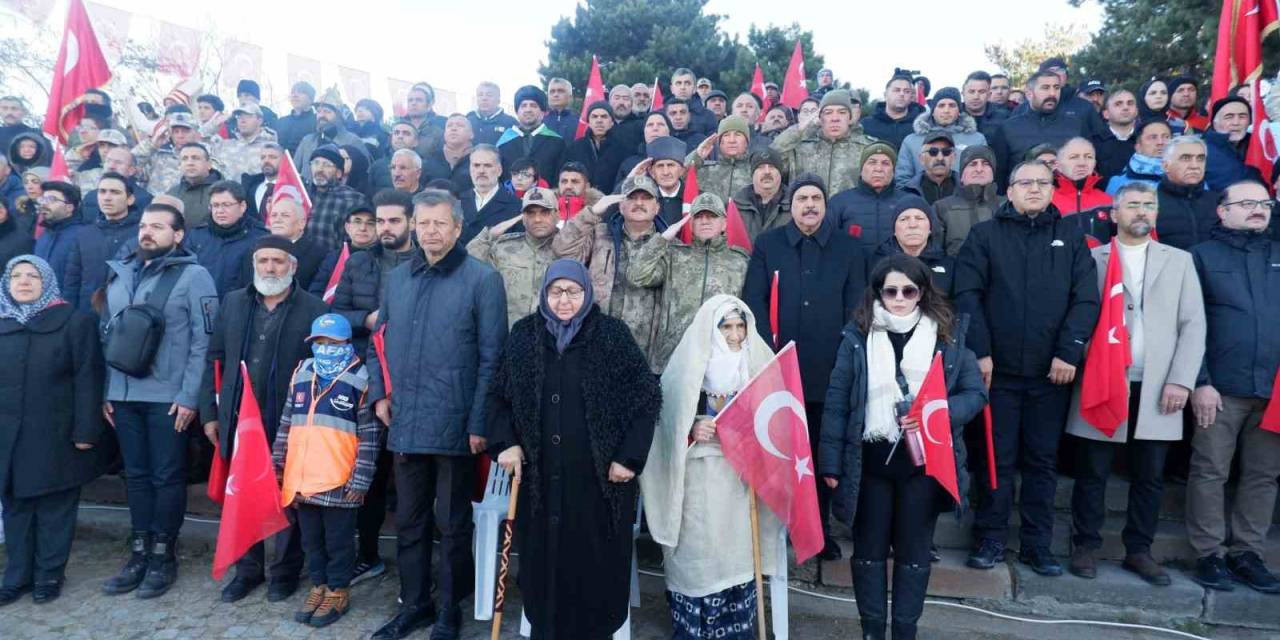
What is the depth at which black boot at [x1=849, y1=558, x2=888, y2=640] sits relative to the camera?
12.4ft

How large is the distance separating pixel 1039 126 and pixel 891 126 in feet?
4.56

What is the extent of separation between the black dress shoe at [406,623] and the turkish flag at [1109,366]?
3988mm

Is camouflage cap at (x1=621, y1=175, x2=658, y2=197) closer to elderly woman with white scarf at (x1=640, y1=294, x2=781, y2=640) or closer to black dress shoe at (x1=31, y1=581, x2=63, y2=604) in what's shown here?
elderly woman with white scarf at (x1=640, y1=294, x2=781, y2=640)

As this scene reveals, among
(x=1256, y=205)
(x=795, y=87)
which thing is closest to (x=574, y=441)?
(x=1256, y=205)

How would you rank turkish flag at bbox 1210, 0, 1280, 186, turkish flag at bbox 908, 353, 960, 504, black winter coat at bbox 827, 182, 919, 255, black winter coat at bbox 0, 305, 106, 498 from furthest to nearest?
turkish flag at bbox 1210, 0, 1280, 186
black winter coat at bbox 827, 182, 919, 255
black winter coat at bbox 0, 305, 106, 498
turkish flag at bbox 908, 353, 960, 504

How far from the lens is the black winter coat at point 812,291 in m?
4.56

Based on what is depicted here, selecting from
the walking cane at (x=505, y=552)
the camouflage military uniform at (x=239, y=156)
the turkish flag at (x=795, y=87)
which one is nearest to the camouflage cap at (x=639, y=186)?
the walking cane at (x=505, y=552)

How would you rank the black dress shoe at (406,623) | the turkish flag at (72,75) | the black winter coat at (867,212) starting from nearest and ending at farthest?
the black dress shoe at (406,623) → the black winter coat at (867,212) → the turkish flag at (72,75)

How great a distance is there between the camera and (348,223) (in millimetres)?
5168

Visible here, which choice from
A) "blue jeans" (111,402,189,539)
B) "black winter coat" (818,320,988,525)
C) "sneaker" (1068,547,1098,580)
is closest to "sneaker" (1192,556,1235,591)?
"sneaker" (1068,547,1098,580)

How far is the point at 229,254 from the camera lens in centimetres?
541

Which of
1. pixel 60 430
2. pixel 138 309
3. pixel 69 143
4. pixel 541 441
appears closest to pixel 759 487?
pixel 541 441

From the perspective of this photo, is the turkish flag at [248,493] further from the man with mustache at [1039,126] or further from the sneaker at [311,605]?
the man with mustache at [1039,126]

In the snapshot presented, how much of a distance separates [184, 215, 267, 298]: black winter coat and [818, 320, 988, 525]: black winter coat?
3773 mm
